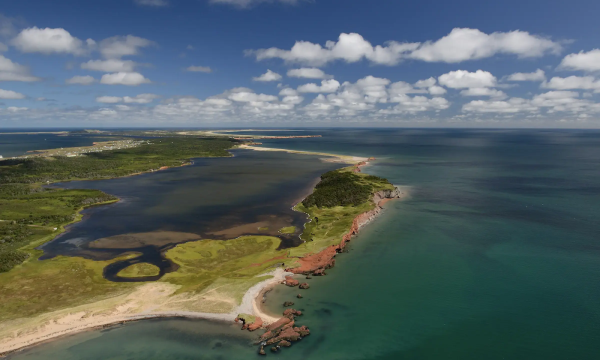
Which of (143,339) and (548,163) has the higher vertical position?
(548,163)

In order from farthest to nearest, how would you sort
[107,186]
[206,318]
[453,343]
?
[107,186] < [206,318] < [453,343]

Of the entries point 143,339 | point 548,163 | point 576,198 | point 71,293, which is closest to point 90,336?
point 143,339

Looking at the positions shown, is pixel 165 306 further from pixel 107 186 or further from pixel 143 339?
pixel 107 186

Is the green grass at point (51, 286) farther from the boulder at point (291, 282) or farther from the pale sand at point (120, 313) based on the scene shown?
the boulder at point (291, 282)

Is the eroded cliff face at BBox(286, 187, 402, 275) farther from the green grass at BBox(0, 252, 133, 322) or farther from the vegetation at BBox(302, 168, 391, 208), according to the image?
the green grass at BBox(0, 252, 133, 322)

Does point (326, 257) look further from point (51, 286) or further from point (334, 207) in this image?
point (51, 286)

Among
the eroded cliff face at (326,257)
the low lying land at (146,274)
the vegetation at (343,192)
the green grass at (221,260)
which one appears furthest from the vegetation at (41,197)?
the vegetation at (343,192)

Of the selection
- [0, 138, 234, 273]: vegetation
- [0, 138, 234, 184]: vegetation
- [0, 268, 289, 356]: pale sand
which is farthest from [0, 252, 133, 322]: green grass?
[0, 138, 234, 184]: vegetation
